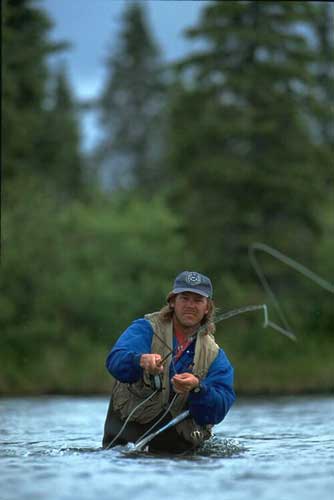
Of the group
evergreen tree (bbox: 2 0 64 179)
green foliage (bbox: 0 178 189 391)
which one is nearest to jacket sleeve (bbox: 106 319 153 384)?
green foliage (bbox: 0 178 189 391)

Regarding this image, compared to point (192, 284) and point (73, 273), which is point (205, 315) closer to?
point (192, 284)

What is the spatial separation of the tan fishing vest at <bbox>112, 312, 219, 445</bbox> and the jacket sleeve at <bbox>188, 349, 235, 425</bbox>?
0.24ft

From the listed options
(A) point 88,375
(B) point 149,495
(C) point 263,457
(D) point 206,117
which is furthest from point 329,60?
(B) point 149,495

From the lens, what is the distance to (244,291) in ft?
87.5

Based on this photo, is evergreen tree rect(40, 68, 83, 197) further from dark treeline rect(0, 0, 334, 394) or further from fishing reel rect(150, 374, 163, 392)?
fishing reel rect(150, 374, 163, 392)

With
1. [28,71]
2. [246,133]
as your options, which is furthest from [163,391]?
[28,71]

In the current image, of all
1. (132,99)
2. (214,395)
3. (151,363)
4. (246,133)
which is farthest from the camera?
(132,99)

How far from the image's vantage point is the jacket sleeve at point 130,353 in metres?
8.20

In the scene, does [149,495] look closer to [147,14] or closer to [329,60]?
[329,60]

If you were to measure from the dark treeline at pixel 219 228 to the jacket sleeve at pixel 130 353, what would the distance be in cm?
1522

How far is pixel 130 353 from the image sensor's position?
8.21 m

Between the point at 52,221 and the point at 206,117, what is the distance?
4.56 metres

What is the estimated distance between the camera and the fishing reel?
328 inches

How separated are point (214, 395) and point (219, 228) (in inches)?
748
